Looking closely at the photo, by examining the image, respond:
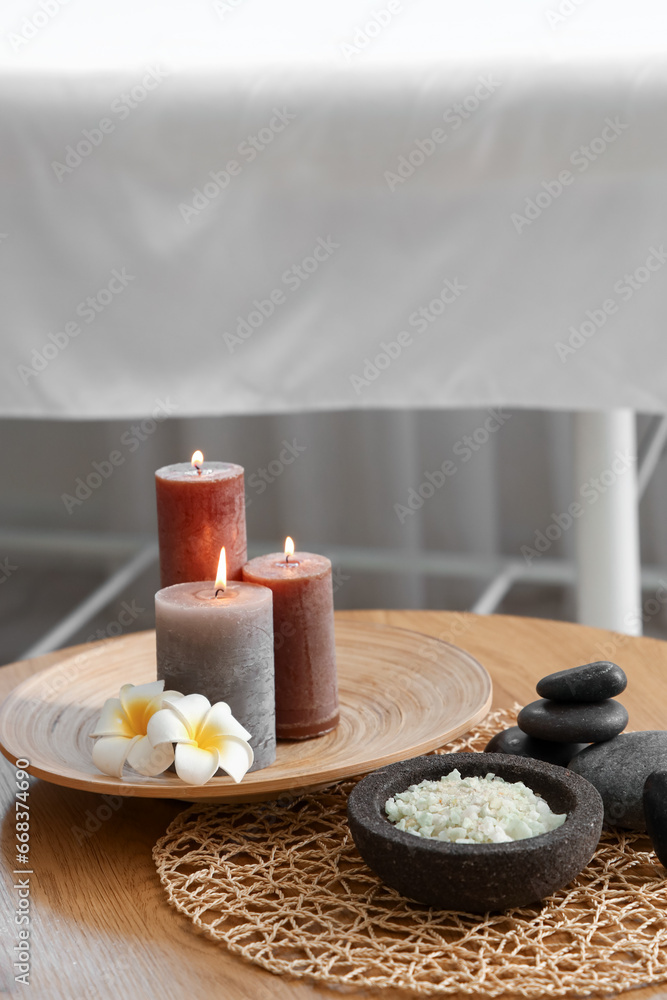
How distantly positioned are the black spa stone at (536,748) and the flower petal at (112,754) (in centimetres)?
26

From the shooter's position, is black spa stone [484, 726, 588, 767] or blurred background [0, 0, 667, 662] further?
blurred background [0, 0, 667, 662]

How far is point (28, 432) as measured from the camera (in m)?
2.46

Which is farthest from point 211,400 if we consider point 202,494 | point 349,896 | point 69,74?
point 349,896

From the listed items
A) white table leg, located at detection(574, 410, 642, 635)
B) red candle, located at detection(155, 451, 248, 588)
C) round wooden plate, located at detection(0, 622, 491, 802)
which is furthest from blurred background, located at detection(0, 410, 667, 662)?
red candle, located at detection(155, 451, 248, 588)

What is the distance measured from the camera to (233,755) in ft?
2.11

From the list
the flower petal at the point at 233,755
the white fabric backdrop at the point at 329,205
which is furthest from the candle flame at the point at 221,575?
the white fabric backdrop at the point at 329,205

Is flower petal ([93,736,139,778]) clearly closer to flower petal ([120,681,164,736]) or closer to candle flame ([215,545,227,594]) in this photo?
flower petal ([120,681,164,736])

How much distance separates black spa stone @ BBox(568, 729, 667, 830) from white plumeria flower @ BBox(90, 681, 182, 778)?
0.89 ft

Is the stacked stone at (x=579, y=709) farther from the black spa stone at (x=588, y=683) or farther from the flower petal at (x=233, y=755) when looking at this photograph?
the flower petal at (x=233, y=755)

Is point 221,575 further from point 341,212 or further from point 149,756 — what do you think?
point 341,212

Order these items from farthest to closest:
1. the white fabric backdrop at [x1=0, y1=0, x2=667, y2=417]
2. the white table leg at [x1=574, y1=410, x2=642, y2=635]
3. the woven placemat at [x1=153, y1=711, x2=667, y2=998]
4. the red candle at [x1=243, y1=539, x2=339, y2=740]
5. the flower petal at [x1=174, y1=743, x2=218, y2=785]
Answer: the white table leg at [x1=574, y1=410, x2=642, y2=635]
the white fabric backdrop at [x1=0, y1=0, x2=667, y2=417]
the red candle at [x1=243, y1=539, x2=339, y2=740]
the flower petal at [x1=174, y1=743, x2=218, y2=785]
the woven placemat at [x1=153, y1=711, x2=667, y2=998]

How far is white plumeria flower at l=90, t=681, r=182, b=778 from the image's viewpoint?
25.7 inches

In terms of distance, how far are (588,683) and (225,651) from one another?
0.80 ft

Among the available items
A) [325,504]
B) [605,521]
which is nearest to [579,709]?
[605,521]
